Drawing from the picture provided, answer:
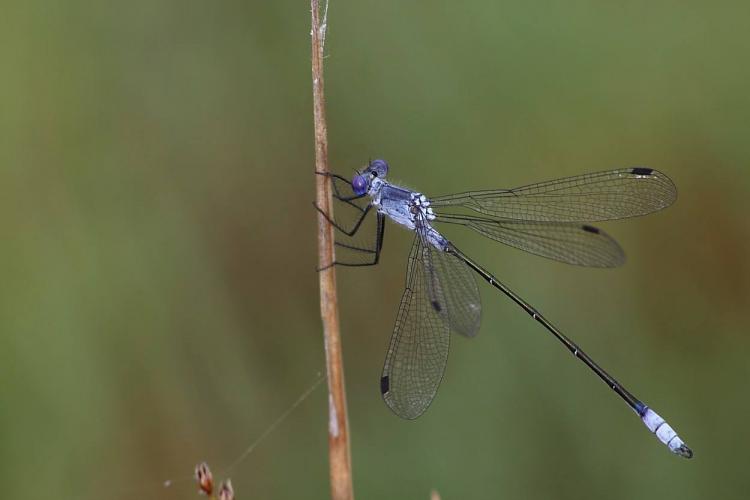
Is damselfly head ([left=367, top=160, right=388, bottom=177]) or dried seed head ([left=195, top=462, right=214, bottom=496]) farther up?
damselfly head ([left=367, top=160, right=388, bottom=177])

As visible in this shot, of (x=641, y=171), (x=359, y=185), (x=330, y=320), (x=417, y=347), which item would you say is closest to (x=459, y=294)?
(x=417, y=347)

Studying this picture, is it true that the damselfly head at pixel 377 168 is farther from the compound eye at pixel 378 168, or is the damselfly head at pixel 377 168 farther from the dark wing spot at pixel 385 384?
the dark wing spot at pixel 385 384

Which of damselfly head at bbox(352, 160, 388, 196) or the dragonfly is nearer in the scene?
the dragonfly

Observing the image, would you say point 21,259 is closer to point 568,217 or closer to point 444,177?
point 444,177

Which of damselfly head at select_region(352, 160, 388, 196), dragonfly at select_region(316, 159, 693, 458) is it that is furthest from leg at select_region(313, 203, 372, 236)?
damselfly head at select_region(352, 160, 388, 196)

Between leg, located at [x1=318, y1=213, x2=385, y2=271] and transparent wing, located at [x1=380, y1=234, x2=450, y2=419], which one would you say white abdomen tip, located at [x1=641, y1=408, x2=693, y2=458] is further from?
leg, located at [x1=318, y1=213, x2=385, y2=271]

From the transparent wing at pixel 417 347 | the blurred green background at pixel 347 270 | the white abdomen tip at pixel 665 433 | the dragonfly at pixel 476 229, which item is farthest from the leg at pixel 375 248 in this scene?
the white abdomen tip at pixel 665 433

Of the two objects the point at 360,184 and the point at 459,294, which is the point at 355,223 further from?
the point at 459,294

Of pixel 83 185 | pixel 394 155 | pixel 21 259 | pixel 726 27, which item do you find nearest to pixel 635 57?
pixel 726 27
